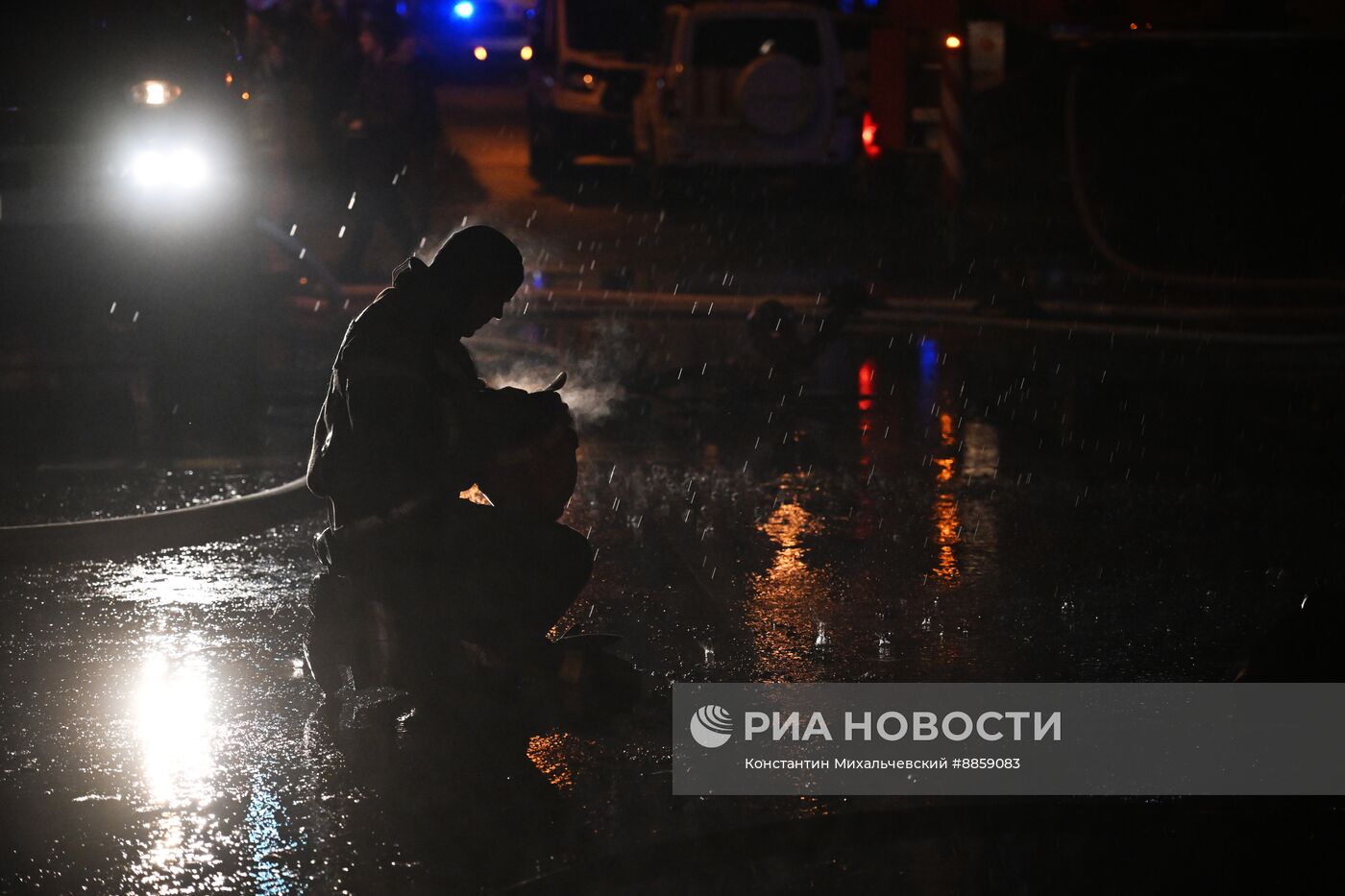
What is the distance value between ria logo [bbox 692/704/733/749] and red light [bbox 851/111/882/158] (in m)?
13.6

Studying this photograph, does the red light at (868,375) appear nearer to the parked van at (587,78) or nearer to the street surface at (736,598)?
the street surface at (736,598)

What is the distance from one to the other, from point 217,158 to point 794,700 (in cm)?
825

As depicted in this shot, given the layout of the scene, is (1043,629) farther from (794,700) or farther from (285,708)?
(285,708)

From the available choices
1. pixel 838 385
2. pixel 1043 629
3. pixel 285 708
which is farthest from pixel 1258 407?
pixel 285 708

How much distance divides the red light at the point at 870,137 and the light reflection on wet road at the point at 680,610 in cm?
780

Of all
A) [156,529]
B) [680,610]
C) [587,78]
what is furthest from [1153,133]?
[156,529]

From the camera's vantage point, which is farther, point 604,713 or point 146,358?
point 146,358

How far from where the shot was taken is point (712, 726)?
4.96 metres

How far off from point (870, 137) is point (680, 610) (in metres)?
12.5

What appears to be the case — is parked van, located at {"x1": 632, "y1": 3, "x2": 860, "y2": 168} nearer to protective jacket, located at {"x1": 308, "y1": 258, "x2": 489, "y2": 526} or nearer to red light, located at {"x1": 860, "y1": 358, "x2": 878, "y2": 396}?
red light, located at {"x1": 860, "y1": 358, "x2": 878, "y2": 396}

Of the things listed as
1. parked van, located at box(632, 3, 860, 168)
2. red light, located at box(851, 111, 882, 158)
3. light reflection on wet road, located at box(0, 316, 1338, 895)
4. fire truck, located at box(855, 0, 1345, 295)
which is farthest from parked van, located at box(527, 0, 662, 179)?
light reflection on wet road, located at box(0, 316, 1338, 895)

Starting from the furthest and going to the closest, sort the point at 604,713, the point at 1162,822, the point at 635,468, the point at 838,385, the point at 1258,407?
the point at 838,385
the point at 1258,407
the point at 635,468
the point at 604,713
the point at 1162,822

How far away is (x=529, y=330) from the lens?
1255cm

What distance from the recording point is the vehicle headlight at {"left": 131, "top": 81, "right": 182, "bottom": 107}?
11734 millimetres
